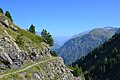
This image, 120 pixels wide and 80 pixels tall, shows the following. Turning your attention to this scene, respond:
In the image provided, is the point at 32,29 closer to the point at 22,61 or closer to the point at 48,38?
the point at 48,38

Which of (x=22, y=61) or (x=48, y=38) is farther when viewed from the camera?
(x=48, y=38)

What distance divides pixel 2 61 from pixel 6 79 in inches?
333

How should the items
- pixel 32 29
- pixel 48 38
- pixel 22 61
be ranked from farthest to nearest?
pixel 32 29 < pixel 48 38 < pixel 22 61

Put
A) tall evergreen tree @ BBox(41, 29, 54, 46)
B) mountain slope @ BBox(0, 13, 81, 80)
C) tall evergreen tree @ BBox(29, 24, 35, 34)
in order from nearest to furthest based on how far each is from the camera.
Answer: mountain slope @ BBox(0, 13, 81, 80) → tall evergreen tree @ BBox(41, 29, 54, 46) → tall evergreen tree @ BBox(29, 24, 35, 34)

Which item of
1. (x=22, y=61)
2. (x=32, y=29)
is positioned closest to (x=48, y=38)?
(x=32, y=29)

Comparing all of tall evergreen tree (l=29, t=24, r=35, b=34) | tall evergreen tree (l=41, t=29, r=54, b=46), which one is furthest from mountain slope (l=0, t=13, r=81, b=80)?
tall evergreen tree (l=29, t=24, r=35, b=34)

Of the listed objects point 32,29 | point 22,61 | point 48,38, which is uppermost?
point 32,29

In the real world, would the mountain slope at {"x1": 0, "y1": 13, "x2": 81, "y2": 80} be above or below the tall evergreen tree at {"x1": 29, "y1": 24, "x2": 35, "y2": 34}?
below

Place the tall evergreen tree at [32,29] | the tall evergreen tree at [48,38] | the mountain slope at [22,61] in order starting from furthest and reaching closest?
the tall evergreen tree at [32,29] → the tall evergreen tree at [48,38] → the mountain slope at [22,61]

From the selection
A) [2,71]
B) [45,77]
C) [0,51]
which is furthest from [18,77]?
[45,77]

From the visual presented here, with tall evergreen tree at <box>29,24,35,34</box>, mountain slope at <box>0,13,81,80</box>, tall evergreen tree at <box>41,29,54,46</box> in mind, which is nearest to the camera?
mountain slope at <box>0,13,81,80</box>

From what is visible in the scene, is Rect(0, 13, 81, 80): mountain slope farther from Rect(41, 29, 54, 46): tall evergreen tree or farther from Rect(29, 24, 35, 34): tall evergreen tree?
Rect(29, 24, 35, 34): tall evergreen tree

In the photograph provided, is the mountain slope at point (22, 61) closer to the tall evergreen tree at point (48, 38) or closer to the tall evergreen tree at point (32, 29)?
the tall evergreen tree at point (48, 38)

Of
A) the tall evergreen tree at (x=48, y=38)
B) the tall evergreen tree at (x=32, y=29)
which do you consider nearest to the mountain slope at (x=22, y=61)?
the tall evergreen tree at (x=48, y=38)
